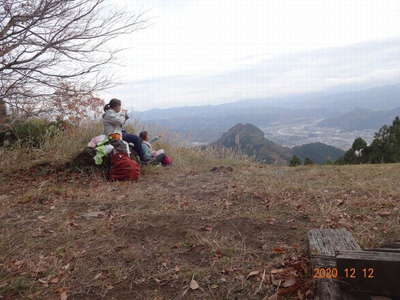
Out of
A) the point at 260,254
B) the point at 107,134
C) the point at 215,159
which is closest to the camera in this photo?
the point at 260,254

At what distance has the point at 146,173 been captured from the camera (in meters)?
6.02

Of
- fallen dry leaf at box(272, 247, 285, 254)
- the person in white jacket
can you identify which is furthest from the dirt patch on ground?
the person in white jacket

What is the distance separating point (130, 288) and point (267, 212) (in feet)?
5.47

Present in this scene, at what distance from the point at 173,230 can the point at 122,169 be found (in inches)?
107

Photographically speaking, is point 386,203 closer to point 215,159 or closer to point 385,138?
point 215,159

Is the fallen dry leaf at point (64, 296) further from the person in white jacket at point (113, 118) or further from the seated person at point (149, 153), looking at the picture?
the seated person at point (149, 153)

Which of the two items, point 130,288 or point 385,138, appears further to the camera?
point 385,138

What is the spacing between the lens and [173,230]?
9.48 feet

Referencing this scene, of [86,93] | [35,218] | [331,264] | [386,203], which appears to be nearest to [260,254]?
[331,264]

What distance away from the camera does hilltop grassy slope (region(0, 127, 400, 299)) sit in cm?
209

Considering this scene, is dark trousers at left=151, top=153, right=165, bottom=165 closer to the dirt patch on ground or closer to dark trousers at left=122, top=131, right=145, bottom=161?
dark trousers at left=122, top=131, right=145, bottom=161

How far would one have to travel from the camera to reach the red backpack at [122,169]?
533 cm

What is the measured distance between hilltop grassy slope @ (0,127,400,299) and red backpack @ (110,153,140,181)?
0.31 m

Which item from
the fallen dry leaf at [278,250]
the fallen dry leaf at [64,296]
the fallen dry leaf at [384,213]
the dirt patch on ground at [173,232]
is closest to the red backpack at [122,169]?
the dirt patch on ground at [173,232]
